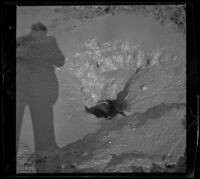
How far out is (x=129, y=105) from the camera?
1412mm

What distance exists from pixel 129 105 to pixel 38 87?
1.73ft

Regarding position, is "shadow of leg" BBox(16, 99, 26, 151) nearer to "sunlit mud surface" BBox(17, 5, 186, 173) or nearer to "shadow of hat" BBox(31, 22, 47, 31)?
"sunlit mud surface" BBox(17, 5, 186, 173)

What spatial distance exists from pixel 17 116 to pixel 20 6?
619 millimetres

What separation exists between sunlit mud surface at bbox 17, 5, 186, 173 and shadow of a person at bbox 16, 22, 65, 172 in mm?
36

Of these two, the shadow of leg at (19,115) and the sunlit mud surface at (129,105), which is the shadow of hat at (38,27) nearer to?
the sunlit mud surface at (129,105)

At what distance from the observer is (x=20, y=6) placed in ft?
4.55

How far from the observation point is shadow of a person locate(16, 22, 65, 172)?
1385 millimetres

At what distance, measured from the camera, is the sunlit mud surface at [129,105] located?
1393mm

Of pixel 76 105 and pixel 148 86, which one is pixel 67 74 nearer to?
pixel 76 105

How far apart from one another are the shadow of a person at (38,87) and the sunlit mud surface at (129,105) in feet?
0.12

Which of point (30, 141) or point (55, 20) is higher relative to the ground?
point (55, 20)

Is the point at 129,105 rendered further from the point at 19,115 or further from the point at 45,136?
the point at 19,115
